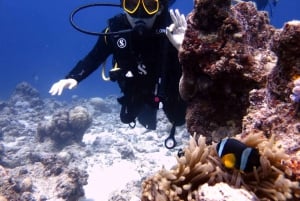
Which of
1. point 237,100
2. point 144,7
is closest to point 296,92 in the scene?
point 237,100

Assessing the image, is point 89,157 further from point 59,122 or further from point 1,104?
point 1,104

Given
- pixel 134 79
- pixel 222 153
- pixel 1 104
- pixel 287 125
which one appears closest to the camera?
pixel 222 153

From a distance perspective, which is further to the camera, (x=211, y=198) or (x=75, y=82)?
(x=75, y=82)

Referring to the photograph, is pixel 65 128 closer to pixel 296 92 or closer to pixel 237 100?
pixel 237 100

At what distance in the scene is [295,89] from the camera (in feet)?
6.70

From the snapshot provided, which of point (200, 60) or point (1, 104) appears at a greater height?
point (1, 104)

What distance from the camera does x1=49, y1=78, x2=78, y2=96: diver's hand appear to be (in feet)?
16.5

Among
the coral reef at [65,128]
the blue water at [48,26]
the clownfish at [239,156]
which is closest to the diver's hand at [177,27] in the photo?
the clownfish at [239,156]

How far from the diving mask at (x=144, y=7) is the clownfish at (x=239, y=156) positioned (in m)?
3.54

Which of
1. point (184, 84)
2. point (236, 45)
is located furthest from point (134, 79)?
point (236, 45)

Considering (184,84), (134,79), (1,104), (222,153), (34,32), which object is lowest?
(222,153)

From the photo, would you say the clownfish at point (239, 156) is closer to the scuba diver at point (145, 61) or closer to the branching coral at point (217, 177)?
the branching coral at point (217, 177)

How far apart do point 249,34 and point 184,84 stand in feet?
2.65

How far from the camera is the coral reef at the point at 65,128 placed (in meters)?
10.5
